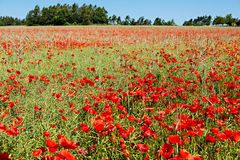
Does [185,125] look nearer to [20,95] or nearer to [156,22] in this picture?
[20,95]

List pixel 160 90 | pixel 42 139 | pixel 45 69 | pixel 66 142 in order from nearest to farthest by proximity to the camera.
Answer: pixel 66 142 → pixel 42 139 → pixel 160 90 → pixel 45 69

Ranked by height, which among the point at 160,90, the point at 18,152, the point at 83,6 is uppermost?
the point at 83,6

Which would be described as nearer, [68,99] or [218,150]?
[218,150]

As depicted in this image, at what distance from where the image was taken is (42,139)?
2.93 meters

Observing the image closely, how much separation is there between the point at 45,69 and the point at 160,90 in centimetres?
360

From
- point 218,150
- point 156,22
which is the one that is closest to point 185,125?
point 218,150

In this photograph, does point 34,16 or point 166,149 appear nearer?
point 166,149

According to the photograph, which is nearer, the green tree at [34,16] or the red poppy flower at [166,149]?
the red poppy flower at [166,149]

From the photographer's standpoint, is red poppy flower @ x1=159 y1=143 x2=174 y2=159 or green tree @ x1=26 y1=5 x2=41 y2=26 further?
green tree @ x1=26 y1=5 x2=41 y2=26

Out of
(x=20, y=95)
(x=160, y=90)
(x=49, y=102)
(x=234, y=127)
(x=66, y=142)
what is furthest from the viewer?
(x=20, y=95)

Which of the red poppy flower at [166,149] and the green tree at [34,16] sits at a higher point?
the green tree at [34,16]

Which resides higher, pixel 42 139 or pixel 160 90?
pixel 160 90

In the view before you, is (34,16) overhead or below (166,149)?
overhead

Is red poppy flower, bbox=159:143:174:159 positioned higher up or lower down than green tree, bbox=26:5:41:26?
lower down
